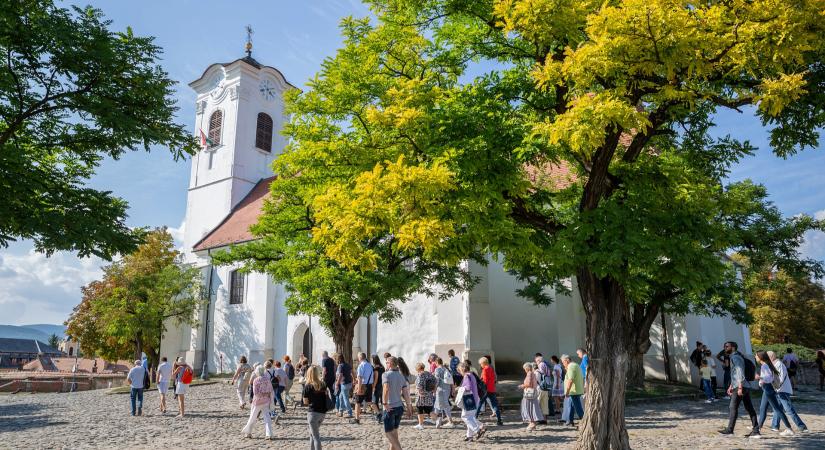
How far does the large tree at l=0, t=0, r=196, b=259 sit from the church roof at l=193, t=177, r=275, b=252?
22495 millimetres

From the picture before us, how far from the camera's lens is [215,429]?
42.5 feet

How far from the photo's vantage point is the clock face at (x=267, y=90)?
39.4 m

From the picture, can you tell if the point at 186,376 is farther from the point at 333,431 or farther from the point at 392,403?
the point at 392,403

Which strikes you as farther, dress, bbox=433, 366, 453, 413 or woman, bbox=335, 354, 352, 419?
woman, bbox=335, 354, 352, 419

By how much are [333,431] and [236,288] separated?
885 inches

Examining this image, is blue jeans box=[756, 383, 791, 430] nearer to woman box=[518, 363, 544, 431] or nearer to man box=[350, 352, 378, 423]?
woman box=[518, 363, 544, 431]

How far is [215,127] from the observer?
38938 mm

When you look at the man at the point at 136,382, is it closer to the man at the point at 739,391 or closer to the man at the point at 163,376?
the man at the point at 163,376

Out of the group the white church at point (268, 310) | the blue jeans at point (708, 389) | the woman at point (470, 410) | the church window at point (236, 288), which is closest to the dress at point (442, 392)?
the woman at point (470, 410)

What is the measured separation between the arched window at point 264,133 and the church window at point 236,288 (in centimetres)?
980

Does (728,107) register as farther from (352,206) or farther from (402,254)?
(402,254)

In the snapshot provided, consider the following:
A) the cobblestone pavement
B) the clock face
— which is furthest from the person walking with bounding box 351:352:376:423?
the clock face

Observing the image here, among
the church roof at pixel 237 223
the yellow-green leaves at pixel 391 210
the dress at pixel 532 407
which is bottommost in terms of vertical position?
the dress at pixel 532 407

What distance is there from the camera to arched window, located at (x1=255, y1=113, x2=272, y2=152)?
38719 millimetres
